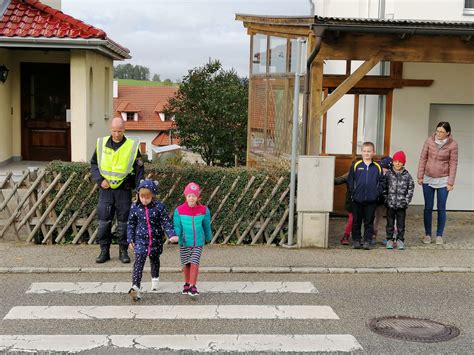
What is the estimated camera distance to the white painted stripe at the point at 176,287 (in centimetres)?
761

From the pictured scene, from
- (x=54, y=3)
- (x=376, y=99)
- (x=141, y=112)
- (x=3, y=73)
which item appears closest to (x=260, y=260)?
(x=376, y=99)

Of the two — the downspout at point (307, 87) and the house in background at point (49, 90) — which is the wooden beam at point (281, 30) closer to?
the downspout at point (307, 87)

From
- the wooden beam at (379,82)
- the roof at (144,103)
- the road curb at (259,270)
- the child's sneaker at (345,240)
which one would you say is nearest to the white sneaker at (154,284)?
the road curb at (259,270)

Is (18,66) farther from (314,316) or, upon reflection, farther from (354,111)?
(314,316)

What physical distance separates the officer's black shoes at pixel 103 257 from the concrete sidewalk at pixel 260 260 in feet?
0.27

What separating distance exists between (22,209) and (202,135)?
20.5 metres

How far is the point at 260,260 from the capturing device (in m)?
9.03

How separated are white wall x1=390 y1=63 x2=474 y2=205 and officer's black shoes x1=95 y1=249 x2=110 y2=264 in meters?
6.53

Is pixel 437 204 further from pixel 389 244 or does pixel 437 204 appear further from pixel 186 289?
pixel 186 289

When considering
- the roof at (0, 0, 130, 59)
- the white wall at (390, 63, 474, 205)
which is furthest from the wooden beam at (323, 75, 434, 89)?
the roof at (0, 0, 130, 59)

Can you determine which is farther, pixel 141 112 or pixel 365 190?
pixel 141 112

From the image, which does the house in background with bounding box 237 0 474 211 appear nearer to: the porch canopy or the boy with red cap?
the porch canopy

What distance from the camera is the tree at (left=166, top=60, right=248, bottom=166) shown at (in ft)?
98.0

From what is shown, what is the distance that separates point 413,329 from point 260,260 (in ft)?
9.94
